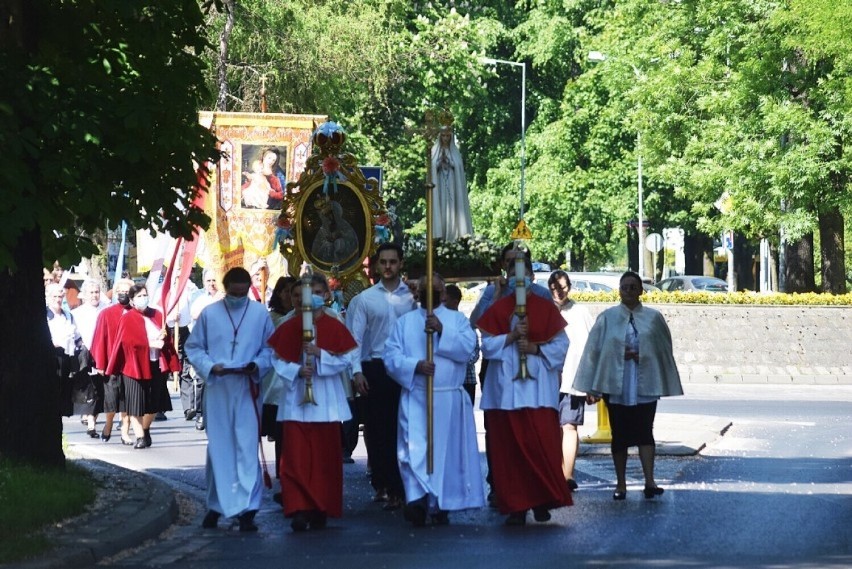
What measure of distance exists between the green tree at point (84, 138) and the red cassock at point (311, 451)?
64.3 inches

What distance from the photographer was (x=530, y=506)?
12.1 metres

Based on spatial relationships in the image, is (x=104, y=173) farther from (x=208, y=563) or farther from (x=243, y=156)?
(x=243, y=156)

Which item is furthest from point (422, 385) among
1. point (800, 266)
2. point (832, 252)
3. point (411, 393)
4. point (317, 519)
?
point (800, 266)

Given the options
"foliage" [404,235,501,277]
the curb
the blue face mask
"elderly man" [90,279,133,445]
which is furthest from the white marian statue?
the curb

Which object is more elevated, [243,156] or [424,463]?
[243,156]

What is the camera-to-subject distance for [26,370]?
43.5ft

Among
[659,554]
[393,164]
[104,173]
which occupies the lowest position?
[659,554]

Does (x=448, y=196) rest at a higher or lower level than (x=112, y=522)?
higher

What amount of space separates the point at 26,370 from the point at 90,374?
6.61 metres

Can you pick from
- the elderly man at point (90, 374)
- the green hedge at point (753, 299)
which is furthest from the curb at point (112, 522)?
the green hedge at point (753, 299)

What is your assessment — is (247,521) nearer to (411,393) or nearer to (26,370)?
(411,393)

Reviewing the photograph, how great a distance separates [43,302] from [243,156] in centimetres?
1266

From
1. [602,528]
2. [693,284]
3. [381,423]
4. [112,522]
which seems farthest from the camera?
[693,284]

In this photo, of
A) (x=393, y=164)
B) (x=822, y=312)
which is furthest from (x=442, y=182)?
(x=393, y=164)
